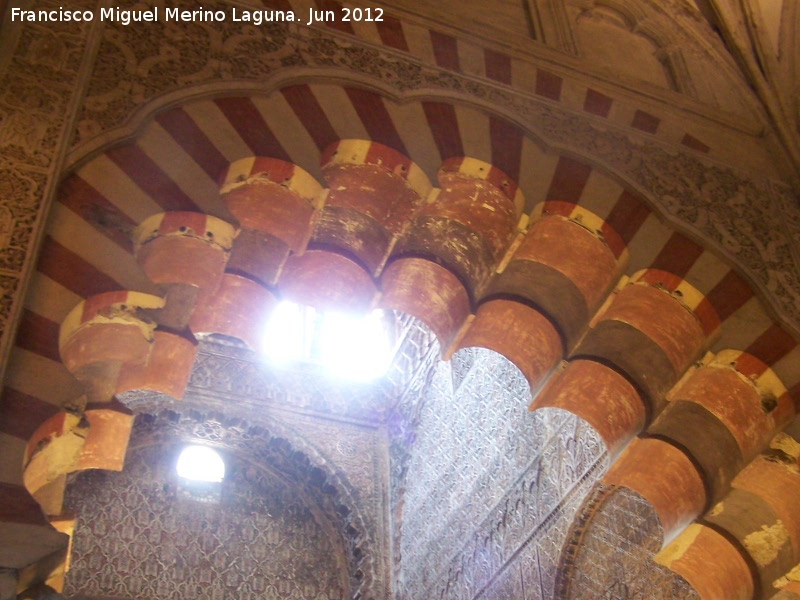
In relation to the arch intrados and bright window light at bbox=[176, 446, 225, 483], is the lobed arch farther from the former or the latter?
bright window light at bbox=[176, 446, 225, 483]

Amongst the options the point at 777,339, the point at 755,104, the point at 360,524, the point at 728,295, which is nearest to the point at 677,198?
the point at 728,295

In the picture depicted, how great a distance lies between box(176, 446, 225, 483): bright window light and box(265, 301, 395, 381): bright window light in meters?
1.07

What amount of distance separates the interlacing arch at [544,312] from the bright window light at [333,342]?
13.4 feet

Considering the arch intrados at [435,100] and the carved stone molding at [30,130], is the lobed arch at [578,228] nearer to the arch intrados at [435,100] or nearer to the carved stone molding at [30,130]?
the arch intrados at [435,100]

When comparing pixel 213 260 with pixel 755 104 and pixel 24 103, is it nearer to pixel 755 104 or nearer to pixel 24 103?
pixel 24 103

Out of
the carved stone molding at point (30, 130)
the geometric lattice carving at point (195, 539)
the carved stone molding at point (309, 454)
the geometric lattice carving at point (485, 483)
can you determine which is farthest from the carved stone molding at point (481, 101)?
the geometric lattice carving at point (195, 539)

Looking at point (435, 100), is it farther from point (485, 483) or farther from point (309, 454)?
point (309, 454)

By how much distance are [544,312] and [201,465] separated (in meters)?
4.20

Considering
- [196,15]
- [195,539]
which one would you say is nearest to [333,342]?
[195,539]

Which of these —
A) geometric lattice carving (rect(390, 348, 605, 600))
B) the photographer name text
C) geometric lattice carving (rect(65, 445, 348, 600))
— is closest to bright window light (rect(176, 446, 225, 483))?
geometric lattice carving (rect(65, 445, 348, 600))

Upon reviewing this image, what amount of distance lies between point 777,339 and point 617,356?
26.5 inches

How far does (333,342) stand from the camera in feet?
26.2

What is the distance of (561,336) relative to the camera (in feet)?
12.4

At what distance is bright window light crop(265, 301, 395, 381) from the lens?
7.76 meters
